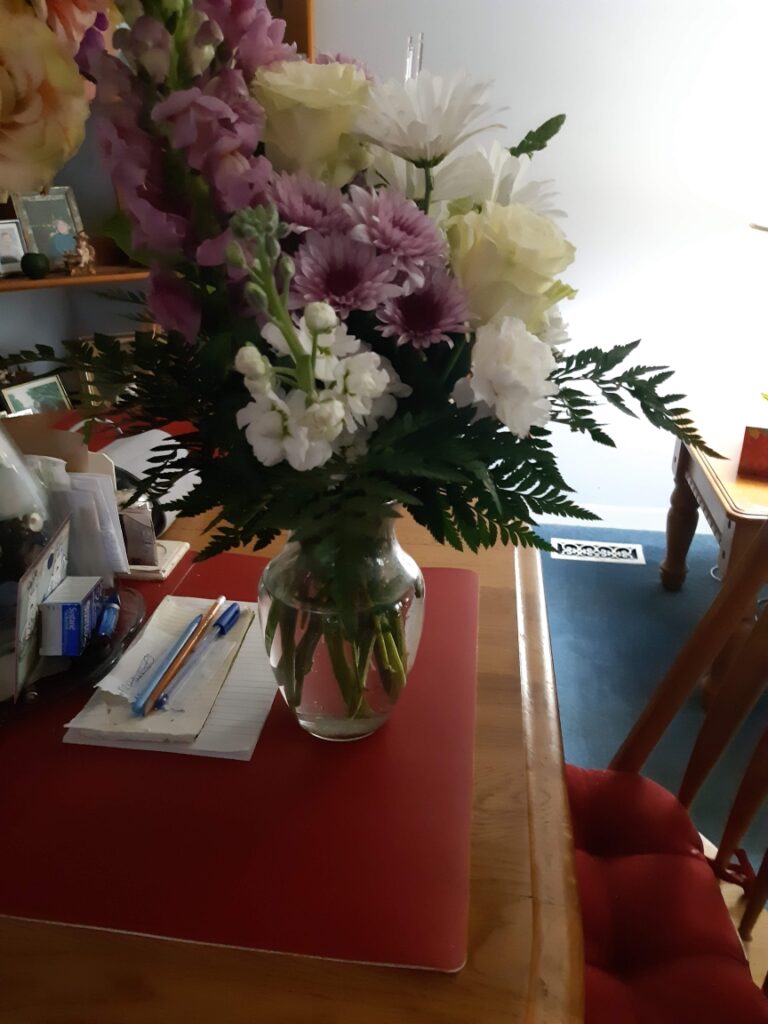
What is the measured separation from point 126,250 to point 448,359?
0.23m

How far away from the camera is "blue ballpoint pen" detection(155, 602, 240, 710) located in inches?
29.0

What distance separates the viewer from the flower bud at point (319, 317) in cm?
42

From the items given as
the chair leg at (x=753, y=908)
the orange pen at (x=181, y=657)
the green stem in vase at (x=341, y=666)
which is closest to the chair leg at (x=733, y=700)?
the chair leg at (x=753, y=908)

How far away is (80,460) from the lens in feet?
2.86

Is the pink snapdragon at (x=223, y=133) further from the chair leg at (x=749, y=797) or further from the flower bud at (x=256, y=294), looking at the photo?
the chair leg at (x=749, y=797)

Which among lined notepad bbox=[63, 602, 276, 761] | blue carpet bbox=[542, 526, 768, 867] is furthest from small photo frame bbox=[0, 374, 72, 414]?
blue carpet bbox=[542, 526, 768, 867]

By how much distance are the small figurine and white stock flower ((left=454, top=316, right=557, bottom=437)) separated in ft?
4.83

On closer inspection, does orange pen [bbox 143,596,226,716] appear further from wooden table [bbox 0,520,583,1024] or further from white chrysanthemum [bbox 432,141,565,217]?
white chrysanthemum [bbox 432,141,565,217]

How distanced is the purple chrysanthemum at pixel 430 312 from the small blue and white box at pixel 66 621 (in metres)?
0.44

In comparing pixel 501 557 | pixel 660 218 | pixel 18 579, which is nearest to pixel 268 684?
pixel 18 579

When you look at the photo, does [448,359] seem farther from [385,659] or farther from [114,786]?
[114,786]

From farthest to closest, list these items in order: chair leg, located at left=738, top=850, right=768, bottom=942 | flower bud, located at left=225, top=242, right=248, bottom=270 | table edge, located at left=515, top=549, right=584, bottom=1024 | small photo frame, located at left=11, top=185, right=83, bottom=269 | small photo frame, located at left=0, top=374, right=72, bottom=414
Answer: small photo frame, located at left=11, top=185, right=83, bottom=269
small photo frame, located at left=0, top=374, right=72, bottom=414
chair leg, located at left=738, top=850, right=768, bottom=942
table edge, located at left=515, top=549, right=584, bottom=1024
flower bud, located at left=225, top=242, right=248, bottom=270

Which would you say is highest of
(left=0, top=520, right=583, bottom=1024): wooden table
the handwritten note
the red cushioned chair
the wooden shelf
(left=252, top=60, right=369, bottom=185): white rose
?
(left=252, top=60, right=369, bottom=185): white rose

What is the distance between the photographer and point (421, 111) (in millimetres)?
469
